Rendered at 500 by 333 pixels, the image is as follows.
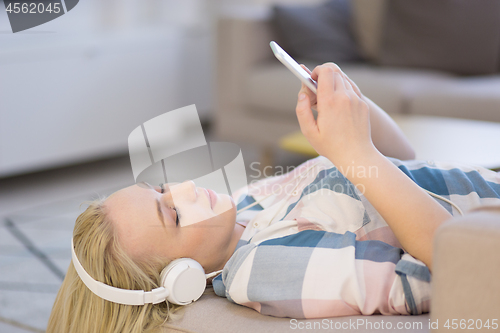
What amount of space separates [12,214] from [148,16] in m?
1.70

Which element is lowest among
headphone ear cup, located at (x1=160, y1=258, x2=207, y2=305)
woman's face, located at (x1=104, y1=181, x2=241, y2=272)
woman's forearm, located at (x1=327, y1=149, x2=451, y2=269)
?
headphone ear cup, located at (x1=160, y1=258, x2=207, y2=305)

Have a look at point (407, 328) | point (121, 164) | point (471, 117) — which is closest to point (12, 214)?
point (121, 164)

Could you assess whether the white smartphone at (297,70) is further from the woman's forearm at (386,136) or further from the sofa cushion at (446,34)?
the sofa cushion at (446,34)

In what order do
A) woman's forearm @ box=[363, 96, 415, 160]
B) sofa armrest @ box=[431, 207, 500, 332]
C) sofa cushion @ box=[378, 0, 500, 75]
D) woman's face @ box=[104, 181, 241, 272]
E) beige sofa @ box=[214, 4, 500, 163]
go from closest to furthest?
sofa armrest @ box=[431, 207, 500, 332] → woman's face @ box=[104, 181, 241, 272] → woman's forearm @ box=[363, 96, 415, 160] → beige sofa @ box=[214, 4, 500, 163] → sofa cushion @ box=[378, 0, 500, 75]

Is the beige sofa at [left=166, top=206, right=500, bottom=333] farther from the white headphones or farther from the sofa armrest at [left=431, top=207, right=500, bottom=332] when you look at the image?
the white headphones

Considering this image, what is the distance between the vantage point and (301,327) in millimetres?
677

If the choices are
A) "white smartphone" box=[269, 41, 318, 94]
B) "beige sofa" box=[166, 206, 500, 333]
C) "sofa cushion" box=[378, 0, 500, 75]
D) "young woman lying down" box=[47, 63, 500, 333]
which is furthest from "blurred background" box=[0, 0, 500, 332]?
"beige sofa" box=[166, 206, 500, 333]

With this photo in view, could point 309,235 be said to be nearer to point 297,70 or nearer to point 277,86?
point 297,70

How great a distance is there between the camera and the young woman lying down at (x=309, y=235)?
2.25 ft

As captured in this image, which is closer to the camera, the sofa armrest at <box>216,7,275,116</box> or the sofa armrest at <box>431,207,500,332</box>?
the sofa armrest at <box>431,207,500,332</box>

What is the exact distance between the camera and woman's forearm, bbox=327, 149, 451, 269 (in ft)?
2.24

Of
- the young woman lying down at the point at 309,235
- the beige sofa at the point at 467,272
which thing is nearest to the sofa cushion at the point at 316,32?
the young woman lying down at the point at 309,235

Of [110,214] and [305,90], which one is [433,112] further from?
[110,214]

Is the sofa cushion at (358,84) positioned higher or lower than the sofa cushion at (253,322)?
lower
